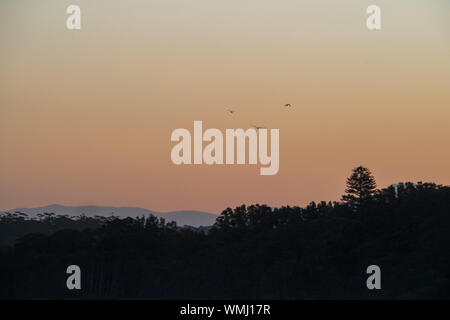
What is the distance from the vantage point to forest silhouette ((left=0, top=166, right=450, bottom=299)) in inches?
3516

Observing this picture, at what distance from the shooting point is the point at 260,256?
3760 inches

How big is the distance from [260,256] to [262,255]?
13.1 inches

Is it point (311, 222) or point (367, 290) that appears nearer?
point (367, 290)

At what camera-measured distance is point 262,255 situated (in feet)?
314

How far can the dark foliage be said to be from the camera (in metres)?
89.3

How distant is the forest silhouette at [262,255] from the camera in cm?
8931

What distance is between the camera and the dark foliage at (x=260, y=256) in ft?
293

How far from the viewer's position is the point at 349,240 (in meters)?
94.5

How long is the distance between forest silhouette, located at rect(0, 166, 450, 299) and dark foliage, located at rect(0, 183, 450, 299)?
11 centimetres

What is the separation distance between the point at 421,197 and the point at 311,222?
38.2ft

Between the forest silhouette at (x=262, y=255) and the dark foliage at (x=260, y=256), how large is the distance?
106 mm
